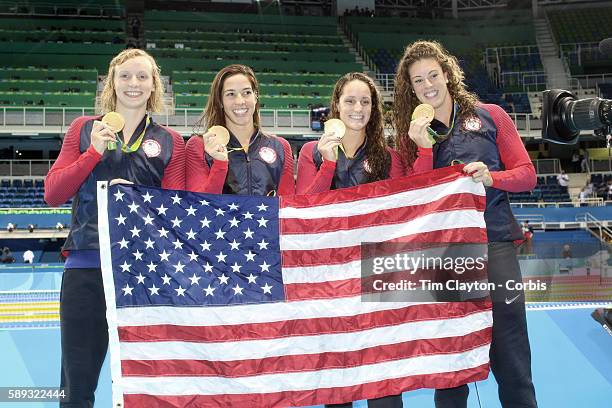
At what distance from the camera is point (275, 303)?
10.1 ft

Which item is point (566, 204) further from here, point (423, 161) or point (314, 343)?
point (314, 343)

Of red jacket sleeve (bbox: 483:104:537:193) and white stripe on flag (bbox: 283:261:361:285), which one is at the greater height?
red jacket sleeve (bbox: 483:104:537:193)

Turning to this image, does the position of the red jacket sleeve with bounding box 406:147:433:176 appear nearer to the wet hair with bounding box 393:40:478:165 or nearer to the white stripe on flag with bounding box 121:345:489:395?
the wet hair with bounding box 393:40:478:165

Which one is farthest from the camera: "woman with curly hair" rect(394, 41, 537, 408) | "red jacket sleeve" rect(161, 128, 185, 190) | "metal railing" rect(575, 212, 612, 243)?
"metal railing" rect(575, 212, 612, 243)

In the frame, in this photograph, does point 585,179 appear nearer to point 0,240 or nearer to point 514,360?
point 0,240

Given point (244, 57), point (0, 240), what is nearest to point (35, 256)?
point (0, 240)

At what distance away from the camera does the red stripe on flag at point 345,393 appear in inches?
118

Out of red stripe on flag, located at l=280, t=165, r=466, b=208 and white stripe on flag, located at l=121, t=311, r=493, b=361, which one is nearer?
white stripe on flag, located at l=121, t=311, r=493, b=361

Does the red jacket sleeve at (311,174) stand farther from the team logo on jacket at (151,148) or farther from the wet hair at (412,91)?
the team logo on jacket at (151,148)

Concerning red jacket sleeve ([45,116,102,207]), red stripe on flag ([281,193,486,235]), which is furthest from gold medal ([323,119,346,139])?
red jacket sleeve ([45,116,102,207])

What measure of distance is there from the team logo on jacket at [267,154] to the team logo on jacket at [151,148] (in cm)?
54

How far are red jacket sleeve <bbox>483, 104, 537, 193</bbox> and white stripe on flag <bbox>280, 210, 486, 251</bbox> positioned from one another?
299mm

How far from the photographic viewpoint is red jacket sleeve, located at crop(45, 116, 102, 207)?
278 centimetres

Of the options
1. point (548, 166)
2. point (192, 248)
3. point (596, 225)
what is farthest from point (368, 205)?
point (548, 166)
